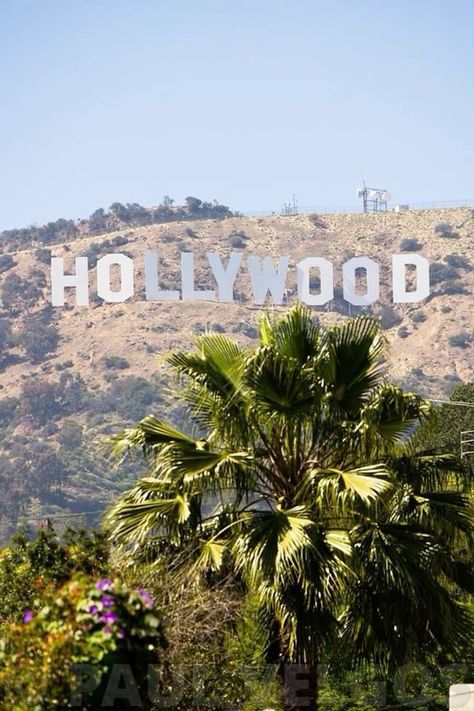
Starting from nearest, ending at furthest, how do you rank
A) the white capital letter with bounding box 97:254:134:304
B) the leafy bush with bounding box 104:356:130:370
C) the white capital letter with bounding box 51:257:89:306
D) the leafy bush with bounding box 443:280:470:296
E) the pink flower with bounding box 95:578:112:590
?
the pink flower with bounding box 95:578:112:590 < the white capital letter with bounding box 97:254:134:304 < the leafy bush with bounding box 104:356:130:370 < the white capital letter with bounding box 51:257:89:306 < the leafy bush with bounding box 443:280:470:296

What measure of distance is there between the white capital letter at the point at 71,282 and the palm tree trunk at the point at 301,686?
133 m

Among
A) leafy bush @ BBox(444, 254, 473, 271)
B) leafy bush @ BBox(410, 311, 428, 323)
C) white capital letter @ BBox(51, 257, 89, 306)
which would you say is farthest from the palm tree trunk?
leafy bush @ BBox(444, 254, 473, 271)

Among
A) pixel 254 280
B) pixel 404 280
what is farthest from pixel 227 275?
pixel 404 280

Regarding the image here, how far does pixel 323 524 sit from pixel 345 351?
1.85 m

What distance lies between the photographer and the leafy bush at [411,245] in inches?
6511

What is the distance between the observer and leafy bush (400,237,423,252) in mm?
165375

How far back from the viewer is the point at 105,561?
16.6m

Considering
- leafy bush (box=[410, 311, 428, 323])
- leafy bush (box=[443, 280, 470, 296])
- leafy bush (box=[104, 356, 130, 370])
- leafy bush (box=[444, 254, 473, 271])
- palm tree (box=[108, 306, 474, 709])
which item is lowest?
leafy bush (box=[104, 356, 130, 370])

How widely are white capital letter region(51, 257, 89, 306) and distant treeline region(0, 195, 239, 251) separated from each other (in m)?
23.9

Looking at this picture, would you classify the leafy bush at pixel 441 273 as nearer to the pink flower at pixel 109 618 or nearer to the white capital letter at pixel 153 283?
the white capital letter at pixel 153 283

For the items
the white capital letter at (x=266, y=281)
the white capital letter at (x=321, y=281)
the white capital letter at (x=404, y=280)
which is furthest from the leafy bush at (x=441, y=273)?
the white capital letter at (x=266, y=281)

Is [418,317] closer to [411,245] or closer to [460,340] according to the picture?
[460,340]

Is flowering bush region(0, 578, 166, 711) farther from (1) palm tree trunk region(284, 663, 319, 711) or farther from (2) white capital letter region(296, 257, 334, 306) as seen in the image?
(2) white capital letter region(296, 257, 334, 306)

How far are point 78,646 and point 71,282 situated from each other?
151m
